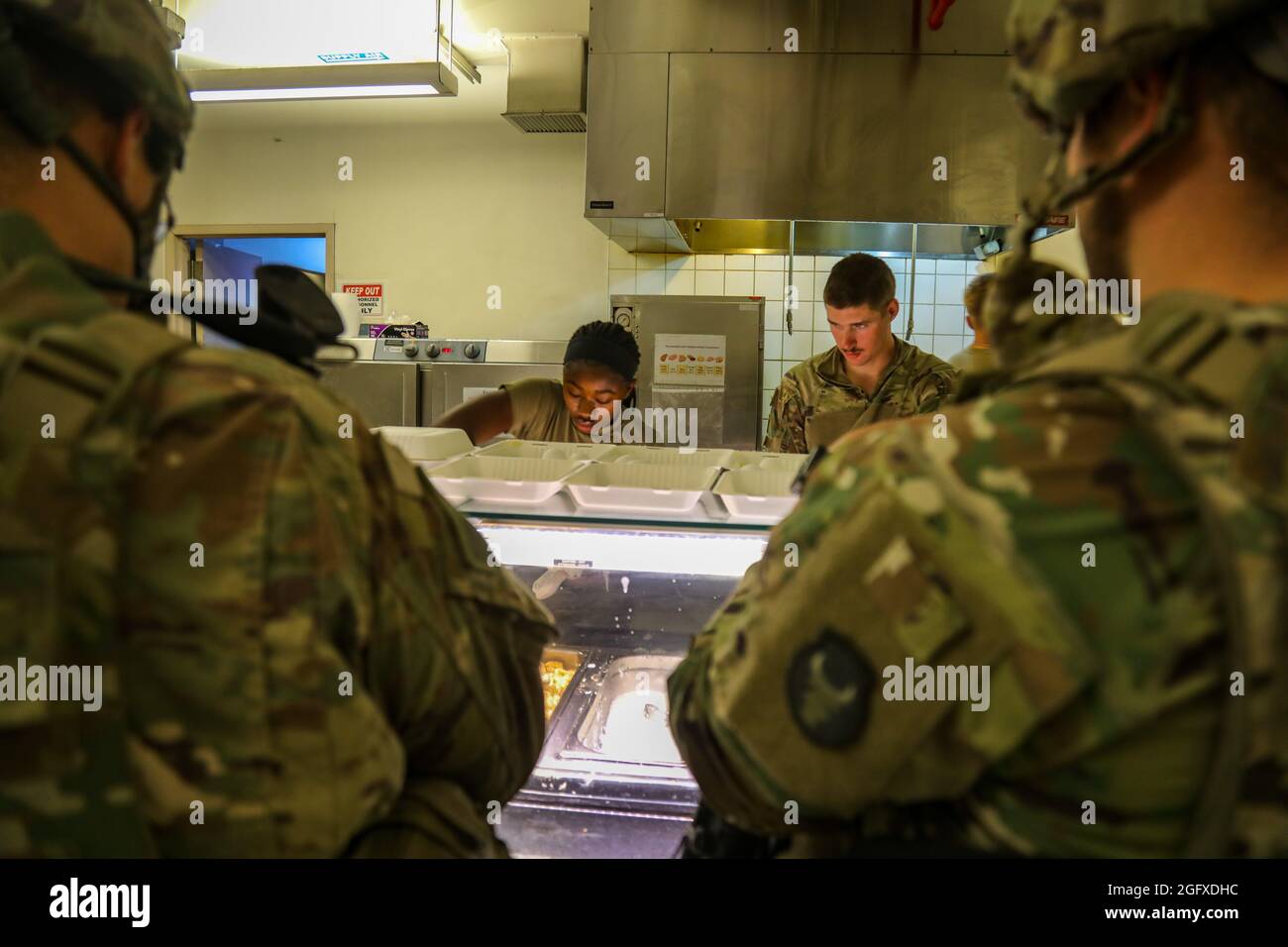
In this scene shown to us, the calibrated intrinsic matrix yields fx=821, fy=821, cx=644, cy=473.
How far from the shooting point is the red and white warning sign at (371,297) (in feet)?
18.0

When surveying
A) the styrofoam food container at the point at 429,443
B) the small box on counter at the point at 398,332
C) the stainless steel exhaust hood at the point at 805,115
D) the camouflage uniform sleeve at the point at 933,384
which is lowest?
the styrofoam food container at the point at 429,443

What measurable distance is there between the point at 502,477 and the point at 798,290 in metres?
Result: 3.58

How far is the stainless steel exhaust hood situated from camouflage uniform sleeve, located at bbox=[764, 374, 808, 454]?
31.7 inches

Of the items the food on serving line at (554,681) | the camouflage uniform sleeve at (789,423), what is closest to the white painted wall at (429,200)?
the camouflage uniform sleeve at (789,423)

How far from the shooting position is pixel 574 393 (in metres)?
2.80

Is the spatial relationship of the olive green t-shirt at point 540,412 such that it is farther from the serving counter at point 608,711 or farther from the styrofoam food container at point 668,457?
the serving counter at point 608,711

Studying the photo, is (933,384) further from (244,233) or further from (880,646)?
(244,233)

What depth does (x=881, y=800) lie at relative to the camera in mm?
747

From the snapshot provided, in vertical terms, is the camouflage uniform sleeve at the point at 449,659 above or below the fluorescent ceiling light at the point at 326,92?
below

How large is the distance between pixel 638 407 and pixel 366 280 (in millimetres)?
2381

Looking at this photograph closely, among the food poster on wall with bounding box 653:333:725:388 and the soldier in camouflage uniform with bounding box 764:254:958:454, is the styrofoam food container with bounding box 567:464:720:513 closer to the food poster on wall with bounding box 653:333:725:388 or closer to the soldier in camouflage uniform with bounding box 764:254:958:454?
the soldier in camouflage uniform with bounding box 764:254:958:454

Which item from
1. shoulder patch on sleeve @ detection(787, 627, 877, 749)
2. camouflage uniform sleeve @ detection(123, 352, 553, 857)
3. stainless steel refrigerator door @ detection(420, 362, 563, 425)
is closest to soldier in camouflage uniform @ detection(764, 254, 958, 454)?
stainless steel refrigerator door @ detection(420, 362, 563, 425)

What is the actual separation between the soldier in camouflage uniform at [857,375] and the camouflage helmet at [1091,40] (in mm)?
2073

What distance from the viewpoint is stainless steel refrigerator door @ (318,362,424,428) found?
185 inches
